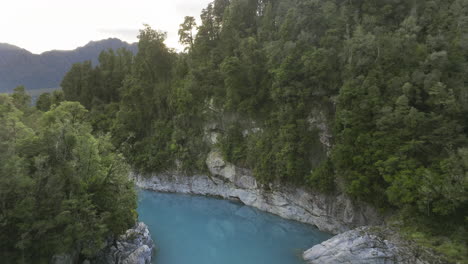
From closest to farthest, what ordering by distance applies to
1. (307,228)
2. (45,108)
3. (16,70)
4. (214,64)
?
(307,228) < (214,64) < (45,108) < (16,70)

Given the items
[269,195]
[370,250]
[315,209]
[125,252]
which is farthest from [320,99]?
[125,252]

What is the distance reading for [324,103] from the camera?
17.8 metres

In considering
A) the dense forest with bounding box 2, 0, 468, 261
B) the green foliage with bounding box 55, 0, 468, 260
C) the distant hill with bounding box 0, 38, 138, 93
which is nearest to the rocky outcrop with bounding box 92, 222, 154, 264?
the dense forest with bounding box 2, 0, 468, 261

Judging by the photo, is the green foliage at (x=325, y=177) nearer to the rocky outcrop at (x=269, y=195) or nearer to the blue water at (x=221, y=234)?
the rocky outcrop at (x=269, y=195)

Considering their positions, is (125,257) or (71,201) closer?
(71,201)

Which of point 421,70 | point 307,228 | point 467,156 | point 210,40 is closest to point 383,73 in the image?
point 421,70

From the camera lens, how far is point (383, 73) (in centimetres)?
1445

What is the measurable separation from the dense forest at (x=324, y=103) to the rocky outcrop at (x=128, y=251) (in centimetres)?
456

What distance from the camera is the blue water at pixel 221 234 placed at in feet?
49.0

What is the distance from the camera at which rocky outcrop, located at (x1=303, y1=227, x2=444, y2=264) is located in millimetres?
10916

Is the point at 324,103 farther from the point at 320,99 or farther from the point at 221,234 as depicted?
the point at 221,234

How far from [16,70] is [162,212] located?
65.7 meters

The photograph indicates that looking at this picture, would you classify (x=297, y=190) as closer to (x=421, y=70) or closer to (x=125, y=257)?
(x=421, y=70)

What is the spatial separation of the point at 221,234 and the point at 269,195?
14.7ft
